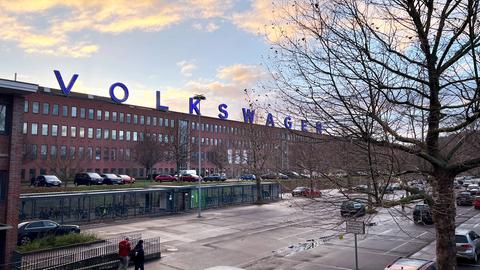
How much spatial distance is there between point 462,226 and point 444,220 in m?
25.3

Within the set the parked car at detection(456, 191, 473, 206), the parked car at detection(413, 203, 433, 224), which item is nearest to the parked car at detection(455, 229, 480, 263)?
the parked car at detection(413, 203, 433, 224)

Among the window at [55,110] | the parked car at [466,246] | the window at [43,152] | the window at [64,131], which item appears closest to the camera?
the parked car at [466,246]

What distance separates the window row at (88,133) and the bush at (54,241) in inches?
1750

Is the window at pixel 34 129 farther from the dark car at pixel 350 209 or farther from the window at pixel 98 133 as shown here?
the dark car at pixel 350 209

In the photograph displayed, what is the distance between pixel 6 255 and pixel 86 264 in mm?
3630

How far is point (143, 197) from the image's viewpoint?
119 feet

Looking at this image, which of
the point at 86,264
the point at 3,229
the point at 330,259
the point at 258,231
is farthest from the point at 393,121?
the point at 258,231

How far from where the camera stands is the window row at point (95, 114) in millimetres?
66688

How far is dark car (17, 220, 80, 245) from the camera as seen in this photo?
22859 mm

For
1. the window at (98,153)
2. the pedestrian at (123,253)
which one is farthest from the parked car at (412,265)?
the window at (98,153)

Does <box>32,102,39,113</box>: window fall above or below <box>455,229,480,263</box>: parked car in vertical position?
above

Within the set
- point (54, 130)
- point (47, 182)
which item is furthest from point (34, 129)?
point (47, 182)

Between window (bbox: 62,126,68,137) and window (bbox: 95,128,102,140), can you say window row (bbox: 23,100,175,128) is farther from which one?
window (bbox: 62,126,68,137)

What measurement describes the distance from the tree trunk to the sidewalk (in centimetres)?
1244
